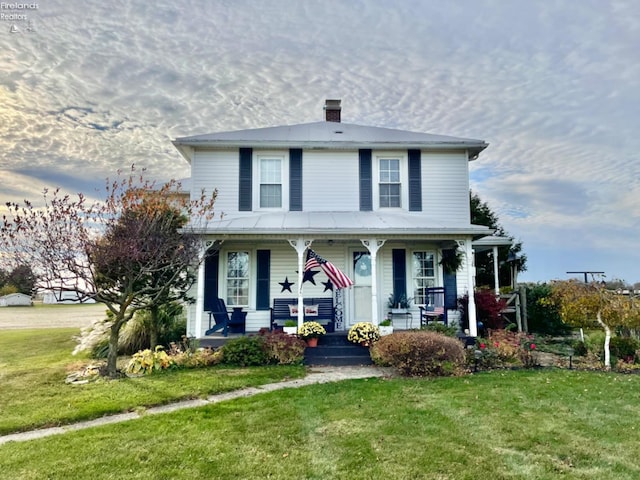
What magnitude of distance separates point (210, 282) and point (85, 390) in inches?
186

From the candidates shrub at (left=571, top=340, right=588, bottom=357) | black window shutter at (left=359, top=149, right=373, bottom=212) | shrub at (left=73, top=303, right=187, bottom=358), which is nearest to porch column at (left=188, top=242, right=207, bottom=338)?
shrub at (left=73, top=303, right=187, bottom=358)

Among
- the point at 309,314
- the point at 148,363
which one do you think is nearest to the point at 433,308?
the point at 309,314

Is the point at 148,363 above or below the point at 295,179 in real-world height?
below

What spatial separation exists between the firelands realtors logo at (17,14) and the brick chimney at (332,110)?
9633mm

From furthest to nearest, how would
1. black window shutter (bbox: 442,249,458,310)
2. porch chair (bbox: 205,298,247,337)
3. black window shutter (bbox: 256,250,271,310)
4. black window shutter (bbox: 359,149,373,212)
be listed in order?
black window shutter (bbox: 359,149,373,212) → black window shutter (bbox: 442,249,458,310) → black window shutter (bbox: 256,250,271,310) → porch chair (bbox: 205,298,247,337)

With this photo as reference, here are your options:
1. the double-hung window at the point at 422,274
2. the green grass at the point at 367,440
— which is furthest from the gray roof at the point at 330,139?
the green grass at the point at 367,440

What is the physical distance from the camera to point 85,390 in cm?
738

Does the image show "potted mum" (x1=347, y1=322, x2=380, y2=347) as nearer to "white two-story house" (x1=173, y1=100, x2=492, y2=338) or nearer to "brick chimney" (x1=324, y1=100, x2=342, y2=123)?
"white two-story house" (x1=173, y1=100, x2=492, y2=338)

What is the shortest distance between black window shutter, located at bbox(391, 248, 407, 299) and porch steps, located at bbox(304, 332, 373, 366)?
2.69 metres

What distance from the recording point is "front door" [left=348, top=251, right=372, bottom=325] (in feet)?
39.5

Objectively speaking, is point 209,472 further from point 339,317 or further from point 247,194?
point 247,194

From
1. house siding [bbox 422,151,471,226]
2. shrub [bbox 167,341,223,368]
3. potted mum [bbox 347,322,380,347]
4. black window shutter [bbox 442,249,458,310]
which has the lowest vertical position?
shrub [bbox 167,341,223,368]

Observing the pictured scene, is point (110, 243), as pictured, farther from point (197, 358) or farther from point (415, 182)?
point (415, 182)

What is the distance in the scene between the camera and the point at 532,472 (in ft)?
13.0
